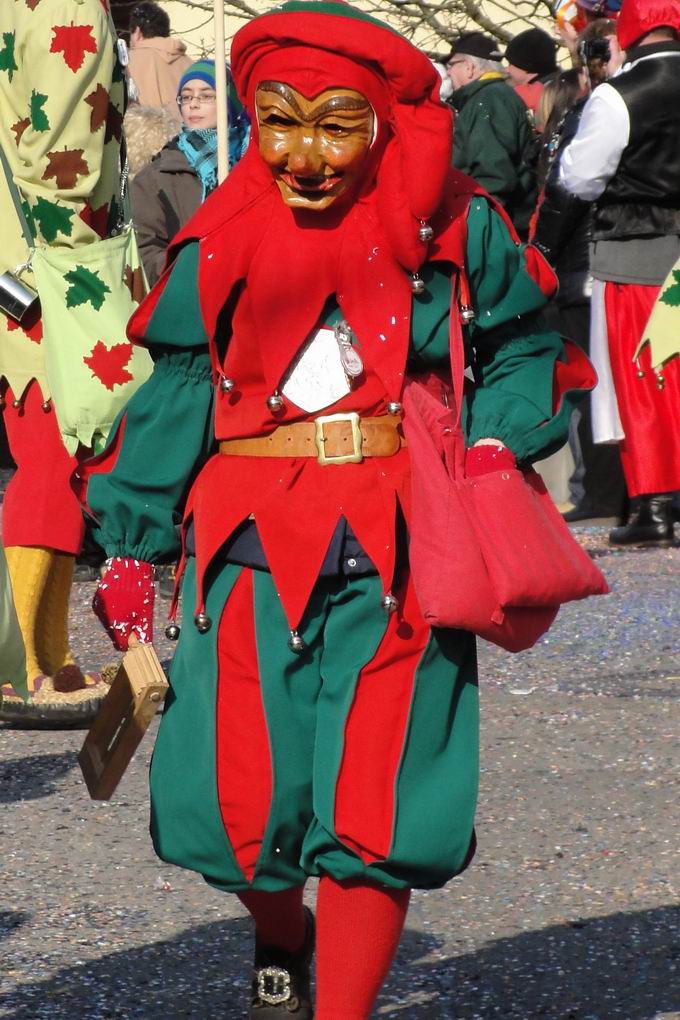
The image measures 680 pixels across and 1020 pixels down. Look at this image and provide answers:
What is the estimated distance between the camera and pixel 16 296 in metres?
5.07

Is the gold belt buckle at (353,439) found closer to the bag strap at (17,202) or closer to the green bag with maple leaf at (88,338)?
the green bag with maple leaf at (88,338)

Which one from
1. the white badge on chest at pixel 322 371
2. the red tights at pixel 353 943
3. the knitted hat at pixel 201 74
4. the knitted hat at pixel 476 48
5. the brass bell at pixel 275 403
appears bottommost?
the red tights at pixel 353 943

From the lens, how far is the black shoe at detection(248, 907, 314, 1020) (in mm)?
3217

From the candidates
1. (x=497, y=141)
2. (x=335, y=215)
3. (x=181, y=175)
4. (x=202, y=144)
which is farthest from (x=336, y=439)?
(x=497, y=141)

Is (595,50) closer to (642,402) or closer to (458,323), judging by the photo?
(642,402)

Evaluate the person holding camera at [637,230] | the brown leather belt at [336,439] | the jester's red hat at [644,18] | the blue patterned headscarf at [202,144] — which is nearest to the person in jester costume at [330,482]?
the brown leather belt at [336,439]

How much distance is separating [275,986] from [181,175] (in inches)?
214

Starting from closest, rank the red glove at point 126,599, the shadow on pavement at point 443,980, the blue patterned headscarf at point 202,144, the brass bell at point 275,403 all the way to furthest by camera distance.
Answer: the brass bell at point 275,403, the red glove at point 126,599, the shadow on pavement at point 443,980, the blue patterned headscarf at point 202,144

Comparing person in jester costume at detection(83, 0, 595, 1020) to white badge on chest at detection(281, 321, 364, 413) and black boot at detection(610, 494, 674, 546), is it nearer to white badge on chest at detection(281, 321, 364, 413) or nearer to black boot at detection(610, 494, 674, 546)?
white badge on chest at detection(281, 321, 364, 413)

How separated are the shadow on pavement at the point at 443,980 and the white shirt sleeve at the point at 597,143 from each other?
4720mm

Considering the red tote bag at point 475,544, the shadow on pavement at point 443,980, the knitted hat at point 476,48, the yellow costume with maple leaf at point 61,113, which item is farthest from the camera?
the knitted hat at point 476,48

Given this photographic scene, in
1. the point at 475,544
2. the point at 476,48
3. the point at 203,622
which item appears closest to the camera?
the point at 475,544

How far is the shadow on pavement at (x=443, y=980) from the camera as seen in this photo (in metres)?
3.47

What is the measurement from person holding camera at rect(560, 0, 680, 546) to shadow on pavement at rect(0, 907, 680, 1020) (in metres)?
4.45
